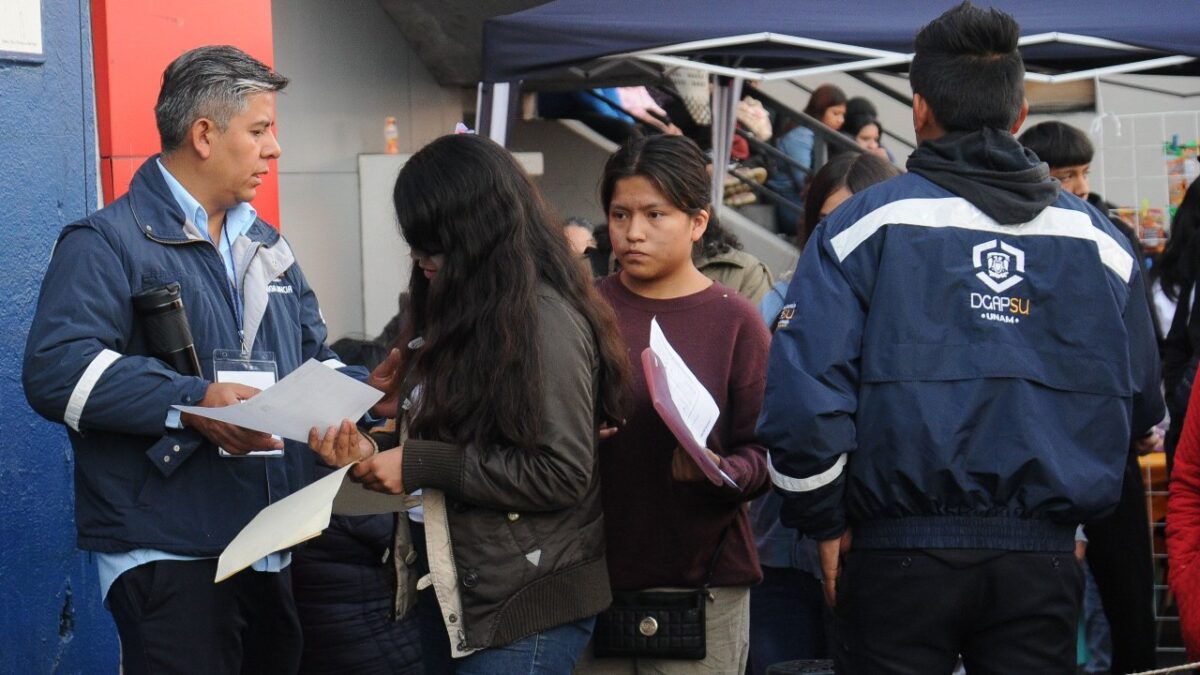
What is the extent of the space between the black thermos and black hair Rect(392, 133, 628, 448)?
53cm

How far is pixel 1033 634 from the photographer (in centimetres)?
293

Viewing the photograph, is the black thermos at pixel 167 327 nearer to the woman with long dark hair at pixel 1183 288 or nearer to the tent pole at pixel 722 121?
the woman with long dark hair at pixel 1183 288

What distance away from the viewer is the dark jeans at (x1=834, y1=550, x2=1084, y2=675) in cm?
289

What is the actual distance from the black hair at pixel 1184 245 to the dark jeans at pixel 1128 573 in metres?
0.72

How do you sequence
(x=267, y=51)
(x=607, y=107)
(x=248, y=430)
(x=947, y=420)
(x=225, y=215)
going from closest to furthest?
(x=947, y=420) → (x=248, y=430) → (x=225, y=215) → (x=267, y=51) → (x=607, y=107)

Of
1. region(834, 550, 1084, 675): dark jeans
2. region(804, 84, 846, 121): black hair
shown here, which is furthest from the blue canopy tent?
region(804, 84, 846, 121): black hair

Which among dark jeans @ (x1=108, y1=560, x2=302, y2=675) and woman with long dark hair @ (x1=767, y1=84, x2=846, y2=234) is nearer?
dark jeans @ (x1=108, y1=560, x2=302, y2=675)

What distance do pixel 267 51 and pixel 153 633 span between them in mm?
2836

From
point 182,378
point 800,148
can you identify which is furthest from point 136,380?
point 800,148

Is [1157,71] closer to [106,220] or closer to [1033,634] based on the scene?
[1033,634]

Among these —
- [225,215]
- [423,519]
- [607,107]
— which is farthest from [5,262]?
[607,107]

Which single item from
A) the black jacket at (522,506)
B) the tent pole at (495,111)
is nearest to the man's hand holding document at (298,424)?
the black jacket at (522,506)

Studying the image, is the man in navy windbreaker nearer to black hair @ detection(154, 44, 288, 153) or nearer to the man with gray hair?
the man with gray hair

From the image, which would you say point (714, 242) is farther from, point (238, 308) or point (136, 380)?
point (136, 380)
